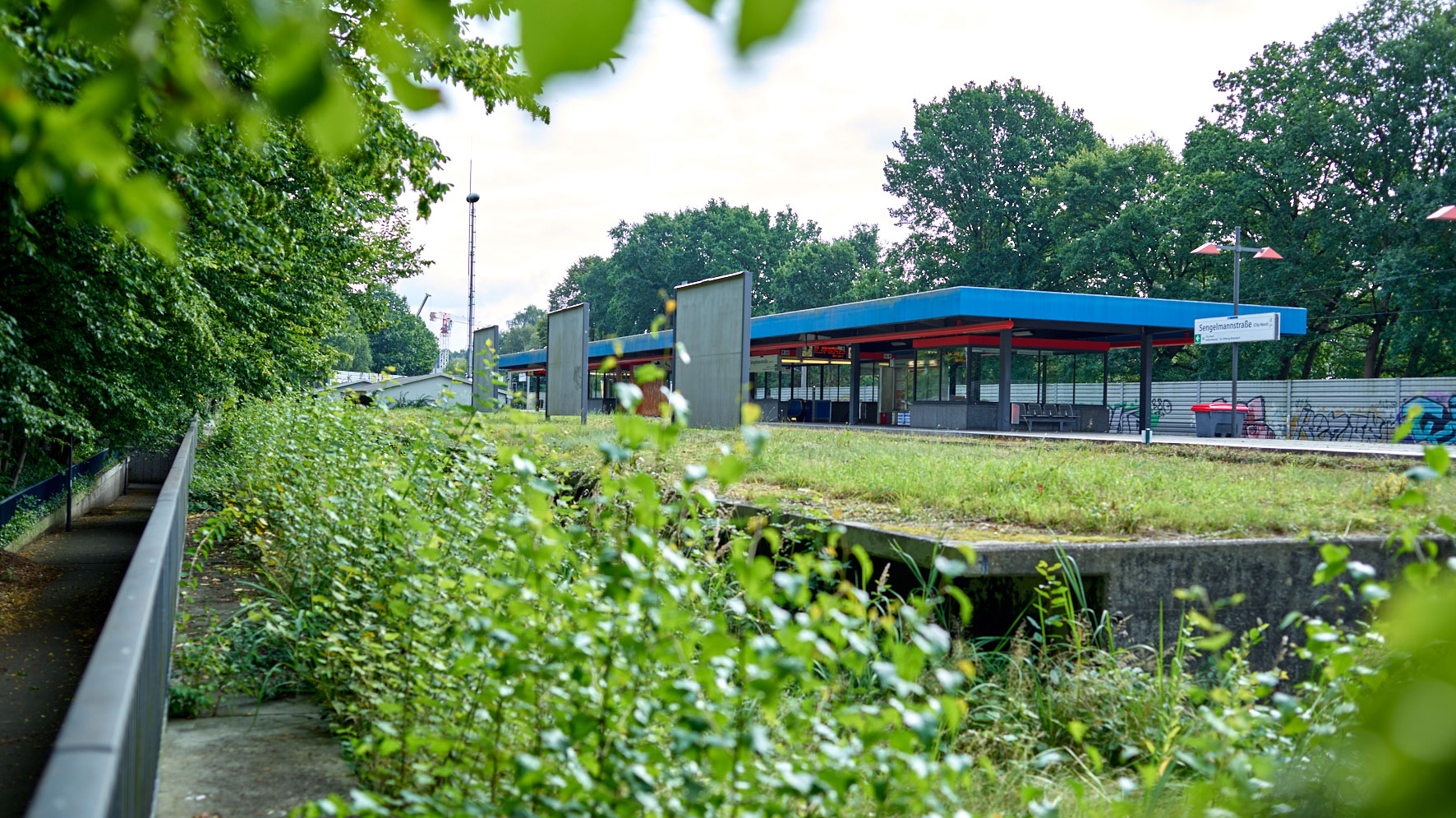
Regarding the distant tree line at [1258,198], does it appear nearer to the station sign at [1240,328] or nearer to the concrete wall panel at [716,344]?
the concrete wall panel at [716,344]

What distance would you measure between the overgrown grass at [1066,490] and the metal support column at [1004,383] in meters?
12.0

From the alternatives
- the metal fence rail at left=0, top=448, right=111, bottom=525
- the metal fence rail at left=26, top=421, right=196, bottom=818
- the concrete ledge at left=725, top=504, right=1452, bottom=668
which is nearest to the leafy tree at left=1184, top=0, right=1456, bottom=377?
the concrete ledge at left=725, top=504, right=1452, bottom=668

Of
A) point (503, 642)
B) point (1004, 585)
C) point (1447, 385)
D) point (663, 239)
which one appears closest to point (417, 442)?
point (503, 642)

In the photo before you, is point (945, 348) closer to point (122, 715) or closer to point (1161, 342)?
point (1161, 342)

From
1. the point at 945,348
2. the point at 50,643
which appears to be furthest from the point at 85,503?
the point at 945,348

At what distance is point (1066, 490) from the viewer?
24.6 feet

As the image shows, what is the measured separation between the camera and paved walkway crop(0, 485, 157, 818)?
5.68m

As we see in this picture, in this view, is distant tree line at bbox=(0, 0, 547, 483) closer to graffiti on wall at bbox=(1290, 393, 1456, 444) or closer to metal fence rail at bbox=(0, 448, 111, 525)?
metal fence rail at bbox=(0, 448, 111, 525)

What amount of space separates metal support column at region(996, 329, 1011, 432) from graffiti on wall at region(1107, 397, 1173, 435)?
7.57 metres

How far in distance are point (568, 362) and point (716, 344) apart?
7675mm

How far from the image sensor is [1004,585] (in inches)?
221

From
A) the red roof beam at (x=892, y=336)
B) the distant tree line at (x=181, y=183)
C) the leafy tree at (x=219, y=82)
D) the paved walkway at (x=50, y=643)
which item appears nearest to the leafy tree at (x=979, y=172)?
the red roof beam at (x=892, y=336)

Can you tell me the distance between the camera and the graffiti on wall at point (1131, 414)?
32.0 metres

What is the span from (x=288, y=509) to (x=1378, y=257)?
39.4 m
